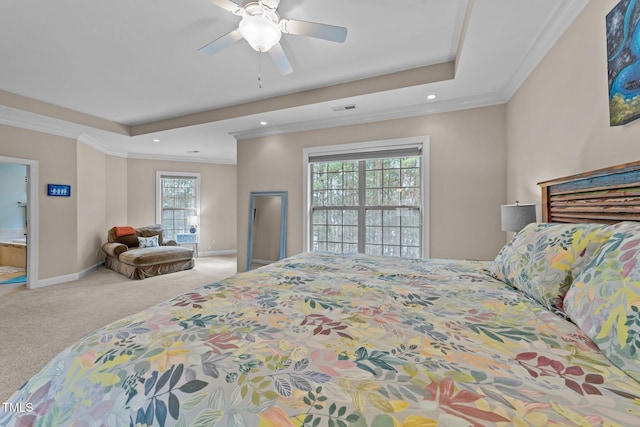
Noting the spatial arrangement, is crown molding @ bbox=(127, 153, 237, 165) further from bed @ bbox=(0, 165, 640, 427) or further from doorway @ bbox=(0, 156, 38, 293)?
bed @ bbox=(0, 165, 640, 427)

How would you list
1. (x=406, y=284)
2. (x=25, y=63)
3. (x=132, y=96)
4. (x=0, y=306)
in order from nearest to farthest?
(x=406, y=284)
(x=25, y=63)
(x=0, y=306)
(x=132, y=96)

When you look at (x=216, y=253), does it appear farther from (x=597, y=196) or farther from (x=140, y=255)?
(x=597, y=196)

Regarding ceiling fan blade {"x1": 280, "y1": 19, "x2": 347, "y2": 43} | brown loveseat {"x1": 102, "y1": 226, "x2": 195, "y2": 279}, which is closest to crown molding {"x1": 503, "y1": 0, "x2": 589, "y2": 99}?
ceiling fan blade {"x1": 280, "y1": 19, "x2": 347, "y2": 43}

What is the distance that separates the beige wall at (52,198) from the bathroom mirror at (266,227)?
3.16 metres

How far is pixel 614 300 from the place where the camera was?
0.76m

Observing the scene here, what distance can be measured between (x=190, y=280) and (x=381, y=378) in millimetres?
4919

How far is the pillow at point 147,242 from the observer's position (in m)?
5.62

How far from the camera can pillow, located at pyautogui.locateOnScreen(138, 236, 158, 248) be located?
18.4ft

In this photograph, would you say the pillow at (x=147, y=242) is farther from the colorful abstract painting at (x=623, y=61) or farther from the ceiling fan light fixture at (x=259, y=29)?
the colorful abstract painting at (x=623, y=61)

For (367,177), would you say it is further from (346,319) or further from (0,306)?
(0,306)

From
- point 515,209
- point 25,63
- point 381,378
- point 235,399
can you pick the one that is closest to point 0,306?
point 25,63

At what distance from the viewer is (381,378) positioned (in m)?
0.64

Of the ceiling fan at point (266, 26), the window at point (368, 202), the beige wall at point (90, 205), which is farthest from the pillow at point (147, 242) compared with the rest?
the ceiling fan at point (266, 26)

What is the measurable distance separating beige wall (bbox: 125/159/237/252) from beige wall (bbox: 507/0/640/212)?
6.84m
